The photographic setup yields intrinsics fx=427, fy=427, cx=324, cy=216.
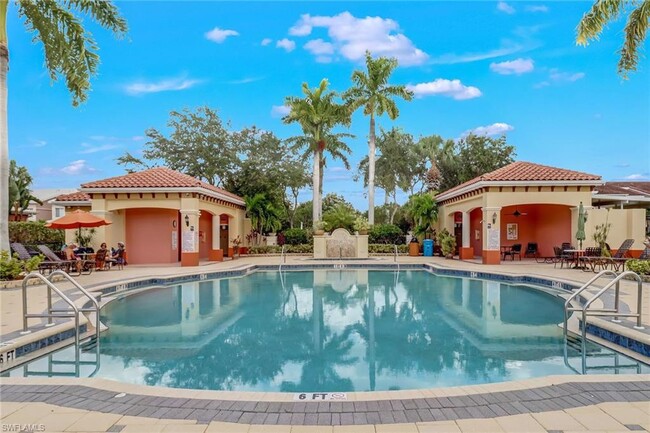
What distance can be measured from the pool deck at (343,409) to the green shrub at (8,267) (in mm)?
10245

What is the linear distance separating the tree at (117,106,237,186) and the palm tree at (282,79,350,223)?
229 inches

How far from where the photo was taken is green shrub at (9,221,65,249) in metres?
24.9

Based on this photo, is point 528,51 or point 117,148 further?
point 117,148

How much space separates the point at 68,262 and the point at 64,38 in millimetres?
8315

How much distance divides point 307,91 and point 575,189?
1793 centimetres

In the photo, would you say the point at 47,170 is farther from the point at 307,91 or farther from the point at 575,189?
the point at 575,189

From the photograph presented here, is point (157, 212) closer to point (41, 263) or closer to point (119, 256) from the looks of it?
point (119, 256)

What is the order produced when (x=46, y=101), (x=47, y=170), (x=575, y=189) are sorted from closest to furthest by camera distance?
(x=575, y=189), (x=46, y=101), (x=47, y=170)

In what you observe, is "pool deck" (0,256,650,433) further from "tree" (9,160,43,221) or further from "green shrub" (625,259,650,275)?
"tree" (9,160,43,221)

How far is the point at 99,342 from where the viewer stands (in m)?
7.61

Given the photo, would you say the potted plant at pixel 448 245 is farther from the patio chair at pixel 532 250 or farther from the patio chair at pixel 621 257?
the patio chair at pixel 621 257

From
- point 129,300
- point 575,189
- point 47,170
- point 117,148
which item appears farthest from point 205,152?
point 575,189

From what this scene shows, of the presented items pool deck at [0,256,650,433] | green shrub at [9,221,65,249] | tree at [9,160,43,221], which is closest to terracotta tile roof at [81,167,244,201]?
green shrub at [9,221,65,249]

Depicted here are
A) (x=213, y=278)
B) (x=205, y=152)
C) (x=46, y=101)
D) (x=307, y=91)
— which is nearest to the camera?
(x=213, y=278)
